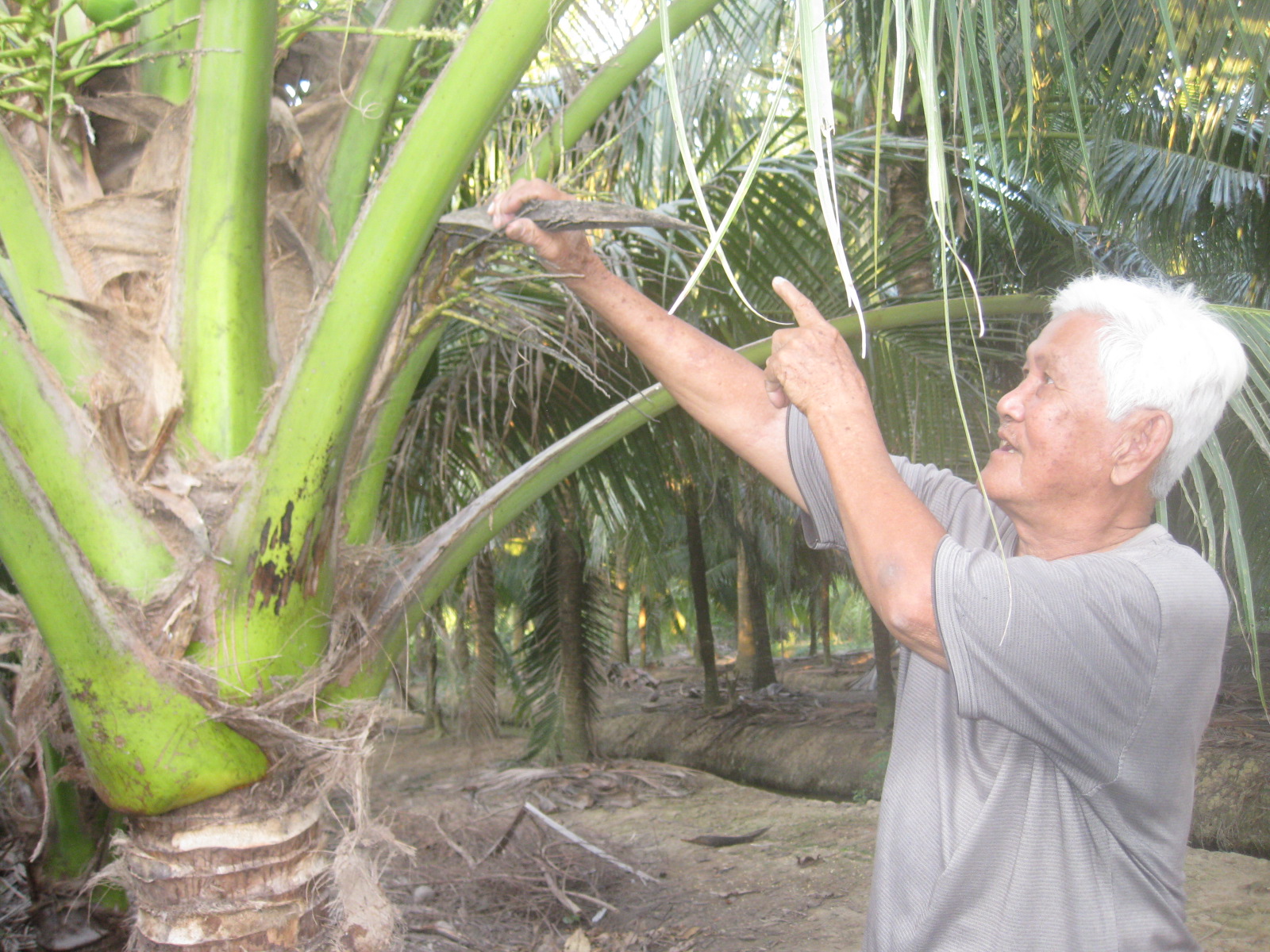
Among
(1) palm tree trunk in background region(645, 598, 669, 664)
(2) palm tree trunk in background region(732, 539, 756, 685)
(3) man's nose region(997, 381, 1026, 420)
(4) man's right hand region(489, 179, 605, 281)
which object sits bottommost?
(1) palm tree trunk in background region(645, 598, 669, 664)

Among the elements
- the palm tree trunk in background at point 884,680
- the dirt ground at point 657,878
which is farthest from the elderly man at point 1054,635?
the palm tree trunk in background at point 884,680

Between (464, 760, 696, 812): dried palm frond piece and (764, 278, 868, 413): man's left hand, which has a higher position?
(764, 278, 868, 413): man's left hand

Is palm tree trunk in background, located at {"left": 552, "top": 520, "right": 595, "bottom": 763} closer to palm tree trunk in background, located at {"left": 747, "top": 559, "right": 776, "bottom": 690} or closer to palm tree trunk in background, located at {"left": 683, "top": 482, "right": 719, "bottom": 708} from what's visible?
palm tree trunk in background, located at {"left": 683, "top": 482, "right": 719, "bottom": 708}

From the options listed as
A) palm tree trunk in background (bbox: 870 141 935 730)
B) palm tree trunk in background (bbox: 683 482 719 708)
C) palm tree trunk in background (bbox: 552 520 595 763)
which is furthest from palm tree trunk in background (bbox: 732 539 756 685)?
palm tree trunk in background (bbox: 870 141 935 730)

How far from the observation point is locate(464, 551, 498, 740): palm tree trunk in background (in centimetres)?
911

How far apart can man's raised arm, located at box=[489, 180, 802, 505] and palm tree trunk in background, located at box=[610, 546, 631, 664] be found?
9.25 metres

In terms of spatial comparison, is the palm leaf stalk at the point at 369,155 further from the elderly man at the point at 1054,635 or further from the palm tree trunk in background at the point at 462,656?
the palm tree trunk in background at the point at 462,656

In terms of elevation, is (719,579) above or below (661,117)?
below

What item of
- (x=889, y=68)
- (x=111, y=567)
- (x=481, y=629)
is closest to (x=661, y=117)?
(x=889, y=68)

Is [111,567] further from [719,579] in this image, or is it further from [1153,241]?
[719,579]

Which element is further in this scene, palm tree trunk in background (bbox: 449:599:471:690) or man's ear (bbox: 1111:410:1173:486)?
palm tree trunk in background (bbox: 449:599:471:690)

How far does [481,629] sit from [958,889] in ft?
27.1

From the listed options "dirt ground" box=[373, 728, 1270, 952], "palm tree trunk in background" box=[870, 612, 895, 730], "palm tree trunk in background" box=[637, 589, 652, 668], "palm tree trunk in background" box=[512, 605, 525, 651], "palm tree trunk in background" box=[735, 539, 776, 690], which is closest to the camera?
"dirt ground" box=[373, 728, 1270, 952]

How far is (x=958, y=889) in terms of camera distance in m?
1.23
